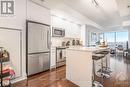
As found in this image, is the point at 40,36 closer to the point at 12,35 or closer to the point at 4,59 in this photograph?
the point at 12,35

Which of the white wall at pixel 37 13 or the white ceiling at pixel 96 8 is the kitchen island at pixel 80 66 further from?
the white ceiling at pixel 96 8

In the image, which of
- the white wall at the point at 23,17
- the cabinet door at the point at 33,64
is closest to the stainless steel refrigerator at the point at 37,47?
the cabinet door at the point at 33,64

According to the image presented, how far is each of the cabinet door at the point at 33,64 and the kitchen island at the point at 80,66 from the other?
1303mm

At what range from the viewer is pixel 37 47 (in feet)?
13.9

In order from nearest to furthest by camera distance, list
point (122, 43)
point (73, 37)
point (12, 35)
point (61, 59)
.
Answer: point (12, 35)
point (61, 59)
point (73, 37)
point (122, 43)

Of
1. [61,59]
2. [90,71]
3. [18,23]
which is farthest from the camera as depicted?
[61,59]

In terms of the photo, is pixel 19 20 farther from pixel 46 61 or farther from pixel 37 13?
pixel 46 61

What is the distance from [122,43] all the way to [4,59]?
35.0ft

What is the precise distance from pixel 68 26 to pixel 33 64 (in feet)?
12.0

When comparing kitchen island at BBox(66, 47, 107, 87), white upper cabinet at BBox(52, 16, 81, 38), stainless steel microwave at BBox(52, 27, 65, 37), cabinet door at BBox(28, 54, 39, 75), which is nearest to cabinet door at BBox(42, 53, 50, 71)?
cabinet door at BBox(28, 54, 39, 75)

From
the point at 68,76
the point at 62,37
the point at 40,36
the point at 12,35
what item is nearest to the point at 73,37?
Result: the point at 62,37

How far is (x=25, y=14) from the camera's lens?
12.5 ft

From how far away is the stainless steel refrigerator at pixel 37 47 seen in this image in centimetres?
388

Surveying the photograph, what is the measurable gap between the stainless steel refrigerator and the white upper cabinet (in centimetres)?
100
